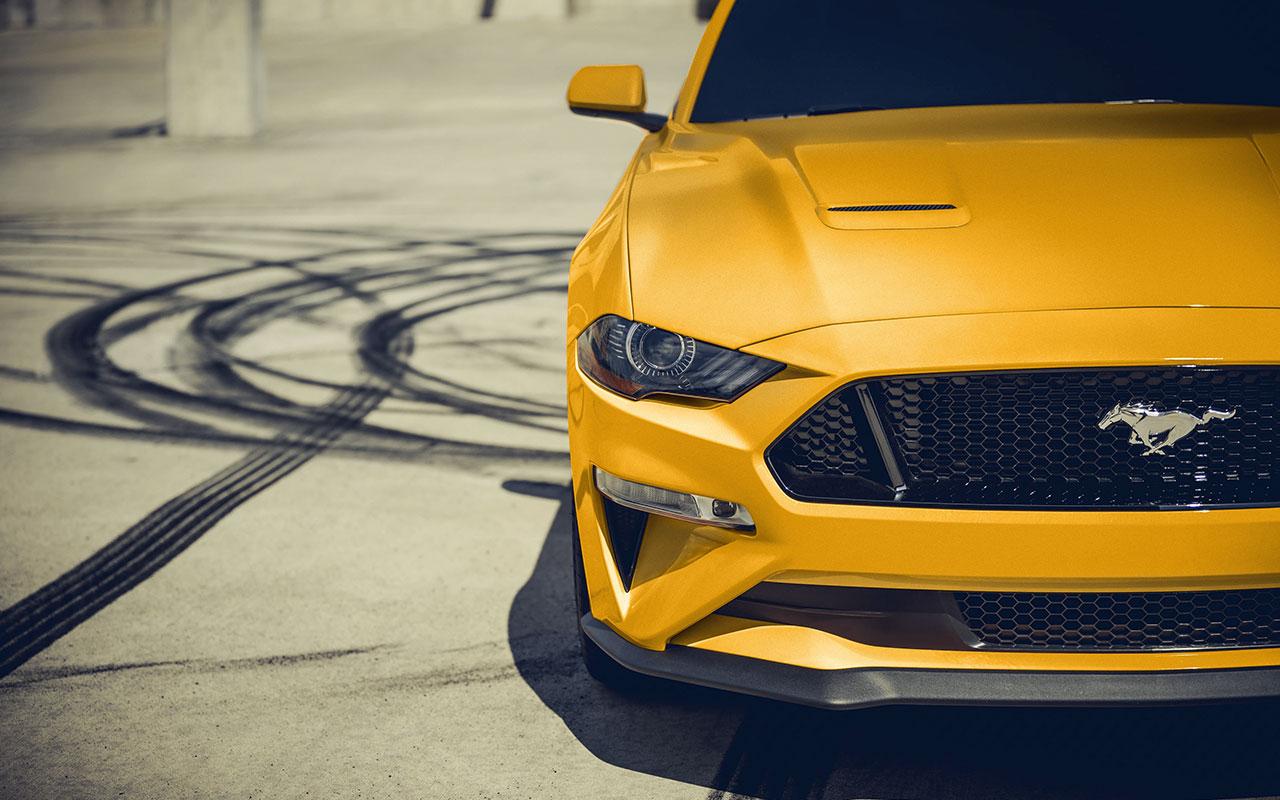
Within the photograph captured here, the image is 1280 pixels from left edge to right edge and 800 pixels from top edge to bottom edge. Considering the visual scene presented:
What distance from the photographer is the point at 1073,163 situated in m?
3.04

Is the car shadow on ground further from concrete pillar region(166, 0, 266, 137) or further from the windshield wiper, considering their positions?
concrete pillar region(166, 0, 266, 137)

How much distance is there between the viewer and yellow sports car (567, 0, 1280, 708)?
2.49 meters

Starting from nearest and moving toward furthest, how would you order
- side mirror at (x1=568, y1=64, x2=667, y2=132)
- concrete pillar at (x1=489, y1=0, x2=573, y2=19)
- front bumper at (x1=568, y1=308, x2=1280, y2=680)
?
1. front bumper at (x1=568, y1=308, x2=1280, y2=680)
2. side mirror at (x1=568, y1=64, x2=667, y2=132)
3. concrete pillar at (x1=489, y1=0, x2=573, y2=19)

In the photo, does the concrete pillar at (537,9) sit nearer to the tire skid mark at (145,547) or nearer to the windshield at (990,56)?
the tire skid mark at (145,547)

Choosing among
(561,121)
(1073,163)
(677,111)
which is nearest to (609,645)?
(1073,163)

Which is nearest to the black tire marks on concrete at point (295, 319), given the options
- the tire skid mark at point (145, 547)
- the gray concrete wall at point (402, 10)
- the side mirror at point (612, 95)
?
the tire skid mark at point (145, 547)

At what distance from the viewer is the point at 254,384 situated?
6.47 metres

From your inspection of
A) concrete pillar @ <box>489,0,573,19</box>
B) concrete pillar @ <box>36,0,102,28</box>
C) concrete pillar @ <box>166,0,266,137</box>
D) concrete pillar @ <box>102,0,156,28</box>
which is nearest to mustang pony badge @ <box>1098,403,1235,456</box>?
concrete pillar @ <box>166,0,266,137</box>

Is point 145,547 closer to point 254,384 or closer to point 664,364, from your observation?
point 254,384

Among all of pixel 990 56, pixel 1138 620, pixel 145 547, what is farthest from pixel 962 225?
pixel 145 547

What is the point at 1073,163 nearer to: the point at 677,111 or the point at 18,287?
the point at 677,111

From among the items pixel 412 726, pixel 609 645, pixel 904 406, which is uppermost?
pixel 904 406

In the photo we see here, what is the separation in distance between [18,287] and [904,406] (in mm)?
7723

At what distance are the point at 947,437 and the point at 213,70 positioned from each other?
18.7 meters
